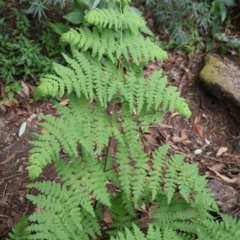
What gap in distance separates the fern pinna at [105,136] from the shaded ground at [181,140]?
0.83 meters

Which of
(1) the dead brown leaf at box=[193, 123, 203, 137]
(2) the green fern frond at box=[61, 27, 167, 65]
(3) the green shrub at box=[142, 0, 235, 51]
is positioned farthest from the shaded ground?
(2) the green fern frond at box=[61, 27, 167, 65]

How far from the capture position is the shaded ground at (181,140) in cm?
369

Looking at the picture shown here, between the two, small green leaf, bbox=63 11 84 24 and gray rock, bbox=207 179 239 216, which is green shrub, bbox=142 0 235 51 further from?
gray rock, bbox=207 179 239 216

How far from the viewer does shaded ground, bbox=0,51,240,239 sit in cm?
369

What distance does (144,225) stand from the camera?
3.31m

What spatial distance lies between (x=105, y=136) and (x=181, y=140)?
1998 millimetres

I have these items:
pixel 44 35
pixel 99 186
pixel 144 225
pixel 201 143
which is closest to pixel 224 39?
pixel 201 143

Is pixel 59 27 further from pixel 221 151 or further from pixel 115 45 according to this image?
pixel 221 151

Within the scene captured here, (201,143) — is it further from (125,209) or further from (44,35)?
(44,35)

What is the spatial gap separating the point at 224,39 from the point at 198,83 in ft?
2.87

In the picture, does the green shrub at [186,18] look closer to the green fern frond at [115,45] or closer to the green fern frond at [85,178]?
the green fern frond at [115,45]

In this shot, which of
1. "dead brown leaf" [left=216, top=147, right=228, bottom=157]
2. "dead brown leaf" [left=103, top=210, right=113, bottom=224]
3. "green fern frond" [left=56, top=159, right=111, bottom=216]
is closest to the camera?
"green fern frond" [left=56, top=159, right=111, bottom=216]

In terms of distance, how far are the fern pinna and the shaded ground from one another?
2.72 feet

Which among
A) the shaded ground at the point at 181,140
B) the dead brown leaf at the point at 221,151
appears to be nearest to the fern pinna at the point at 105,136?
the shaded ground at the point at 181,140
